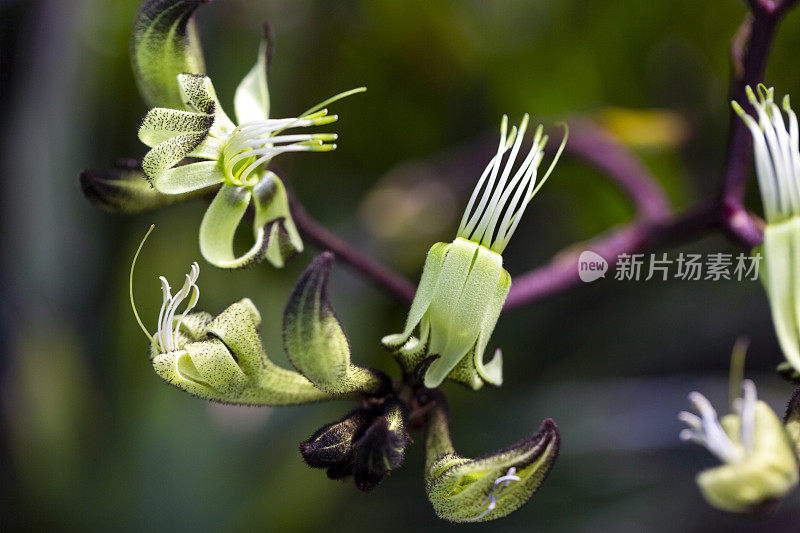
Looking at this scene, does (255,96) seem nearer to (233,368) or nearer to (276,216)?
(276,216)

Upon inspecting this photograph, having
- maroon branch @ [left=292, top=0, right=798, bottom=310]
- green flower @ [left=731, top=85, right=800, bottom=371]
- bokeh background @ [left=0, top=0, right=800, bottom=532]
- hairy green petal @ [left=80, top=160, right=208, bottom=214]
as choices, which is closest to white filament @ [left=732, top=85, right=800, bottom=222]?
green flower @ [left=731, top=85, right=800, bottom=371]

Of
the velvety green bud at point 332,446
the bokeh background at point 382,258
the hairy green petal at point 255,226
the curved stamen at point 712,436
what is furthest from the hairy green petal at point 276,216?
the bokeh background at point 382,258

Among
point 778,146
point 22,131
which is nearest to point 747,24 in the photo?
point 778,146

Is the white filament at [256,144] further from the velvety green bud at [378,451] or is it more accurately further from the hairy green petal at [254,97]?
the velvety green bud at [378,451]

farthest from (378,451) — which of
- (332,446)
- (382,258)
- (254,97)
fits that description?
(382,258)

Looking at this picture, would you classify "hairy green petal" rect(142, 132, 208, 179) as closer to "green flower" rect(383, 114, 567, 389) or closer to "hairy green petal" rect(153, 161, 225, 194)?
"hairy green petal" rect(153, 161, 225, 194)

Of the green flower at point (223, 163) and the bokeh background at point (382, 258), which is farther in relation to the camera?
the bokeh background at point (382, 258)

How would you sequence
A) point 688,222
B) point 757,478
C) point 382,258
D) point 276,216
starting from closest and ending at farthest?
1. point 757,478
2. point 276,216
3. point 688,222
4. point 382,258
